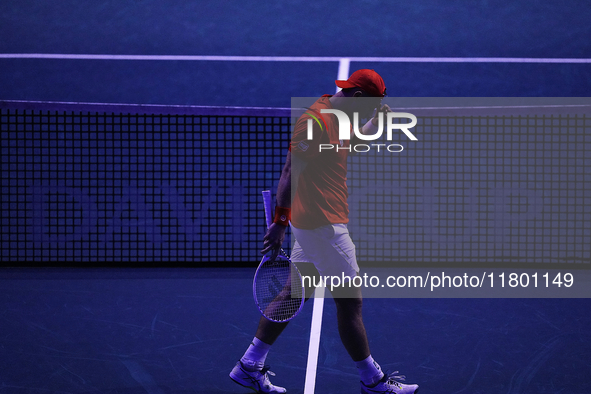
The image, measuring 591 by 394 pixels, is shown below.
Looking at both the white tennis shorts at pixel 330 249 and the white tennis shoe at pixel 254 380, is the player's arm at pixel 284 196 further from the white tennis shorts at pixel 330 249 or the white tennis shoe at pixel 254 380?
the white tennis shoe at pixel 254 380

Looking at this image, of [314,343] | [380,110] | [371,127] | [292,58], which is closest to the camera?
[380,110]

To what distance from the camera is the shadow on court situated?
3654mm

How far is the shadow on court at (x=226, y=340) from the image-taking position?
12.0 ft

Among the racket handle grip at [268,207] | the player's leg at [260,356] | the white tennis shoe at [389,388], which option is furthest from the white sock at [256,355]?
the racket handle grip at [268,207]

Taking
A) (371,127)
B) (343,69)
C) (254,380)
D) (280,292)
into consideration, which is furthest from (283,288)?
(343,69)

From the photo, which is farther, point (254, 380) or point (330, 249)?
point (254, 380)

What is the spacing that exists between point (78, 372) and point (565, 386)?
2806 mm

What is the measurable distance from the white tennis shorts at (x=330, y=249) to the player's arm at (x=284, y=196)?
201mm

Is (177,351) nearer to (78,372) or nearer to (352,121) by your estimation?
(78,372)

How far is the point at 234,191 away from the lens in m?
6.88

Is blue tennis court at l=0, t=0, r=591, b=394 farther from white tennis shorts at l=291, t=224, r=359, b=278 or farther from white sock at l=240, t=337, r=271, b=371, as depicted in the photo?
white tennis shorts at l=291, t=224, r=359, b=278

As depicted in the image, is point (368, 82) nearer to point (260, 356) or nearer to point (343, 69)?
point (260, 356)

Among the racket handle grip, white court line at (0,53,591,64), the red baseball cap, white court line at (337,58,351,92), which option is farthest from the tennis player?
white court line at (0,53,591,64)

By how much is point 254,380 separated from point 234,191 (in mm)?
3593
